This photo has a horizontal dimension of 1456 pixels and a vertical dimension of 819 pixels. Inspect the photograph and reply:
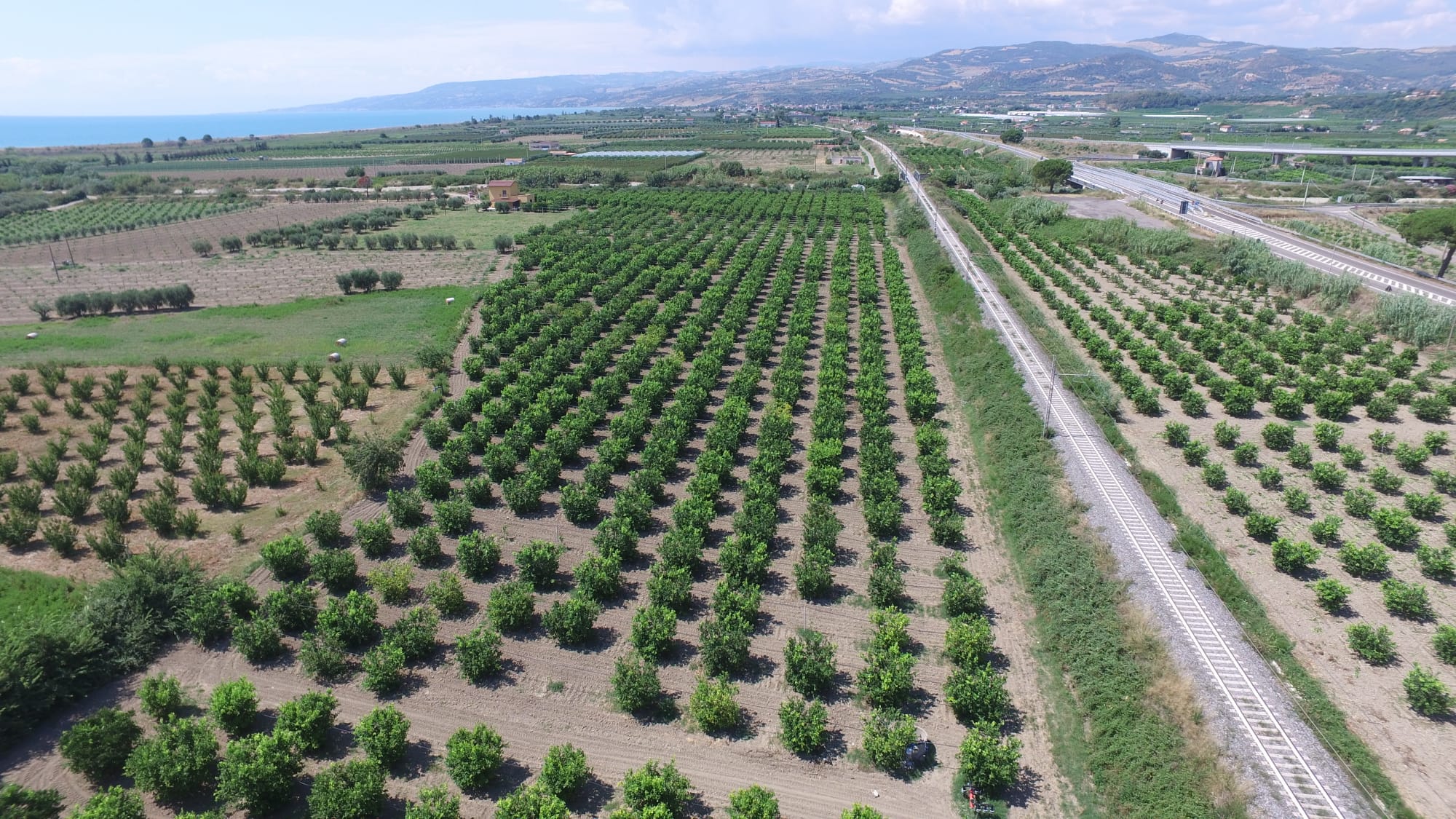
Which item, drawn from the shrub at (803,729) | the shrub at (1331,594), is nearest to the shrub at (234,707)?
the shrub at (803,729)

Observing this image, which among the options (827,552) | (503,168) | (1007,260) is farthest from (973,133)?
(827,552)

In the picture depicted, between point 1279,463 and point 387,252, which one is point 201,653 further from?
point 387,252

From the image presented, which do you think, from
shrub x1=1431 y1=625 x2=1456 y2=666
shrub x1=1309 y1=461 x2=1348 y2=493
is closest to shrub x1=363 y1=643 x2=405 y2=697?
shrub x1=1431 y1=625 x2=1456 y2=666

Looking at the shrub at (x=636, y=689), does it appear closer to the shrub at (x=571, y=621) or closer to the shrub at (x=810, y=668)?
the shrub at (x=571, y=621)

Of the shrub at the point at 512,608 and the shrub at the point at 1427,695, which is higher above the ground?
the shrub at the point at 512,608

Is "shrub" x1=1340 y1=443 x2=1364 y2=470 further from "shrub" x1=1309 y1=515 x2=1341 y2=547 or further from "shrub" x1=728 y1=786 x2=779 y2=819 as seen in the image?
"shrub" x1=728 y1=786 x2=779 y2=819

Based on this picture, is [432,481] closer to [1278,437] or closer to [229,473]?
[229,473]
